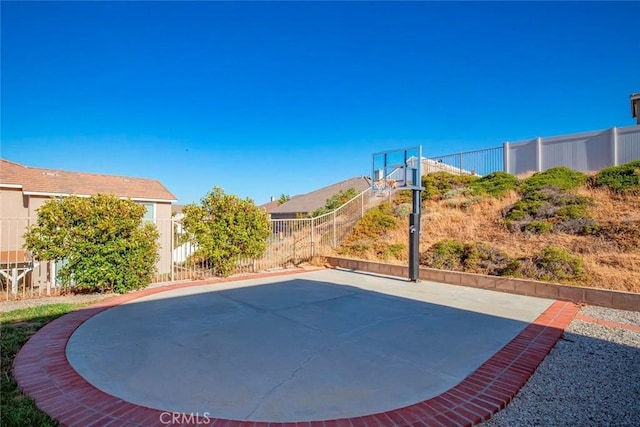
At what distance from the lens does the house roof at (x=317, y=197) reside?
2762cm

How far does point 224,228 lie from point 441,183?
476 inches

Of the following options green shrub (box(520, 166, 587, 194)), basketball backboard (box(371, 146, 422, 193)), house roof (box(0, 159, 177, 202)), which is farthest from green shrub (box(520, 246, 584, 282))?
house roof (box(0, 159, 177, 202))

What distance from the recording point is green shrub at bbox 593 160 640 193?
444 inches

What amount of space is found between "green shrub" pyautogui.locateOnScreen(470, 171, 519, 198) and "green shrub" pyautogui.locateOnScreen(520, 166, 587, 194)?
0.54m

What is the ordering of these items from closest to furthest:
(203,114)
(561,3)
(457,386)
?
(457,386)
(561,3)
(203,114)

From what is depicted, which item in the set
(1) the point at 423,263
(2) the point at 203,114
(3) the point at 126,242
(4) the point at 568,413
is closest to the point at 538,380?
(4) the point at 568,413

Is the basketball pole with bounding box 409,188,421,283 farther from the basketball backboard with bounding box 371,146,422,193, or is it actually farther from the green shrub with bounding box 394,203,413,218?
the green shrub with bounding box 394,203,413,218

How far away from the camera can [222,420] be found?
8.41ft

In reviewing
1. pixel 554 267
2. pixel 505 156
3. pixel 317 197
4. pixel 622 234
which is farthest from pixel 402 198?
pixel 317 197

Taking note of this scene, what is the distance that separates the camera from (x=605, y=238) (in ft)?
29.1

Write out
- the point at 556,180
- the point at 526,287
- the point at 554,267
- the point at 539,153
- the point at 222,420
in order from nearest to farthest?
the point at 222,420 < the point at 526,287 < the point at 554,267 < the point at 556,180 < the point at 539,153

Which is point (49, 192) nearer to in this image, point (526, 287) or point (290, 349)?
point (290, 349)

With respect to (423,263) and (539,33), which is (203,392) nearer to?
(423,263)

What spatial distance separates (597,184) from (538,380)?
12455mm
